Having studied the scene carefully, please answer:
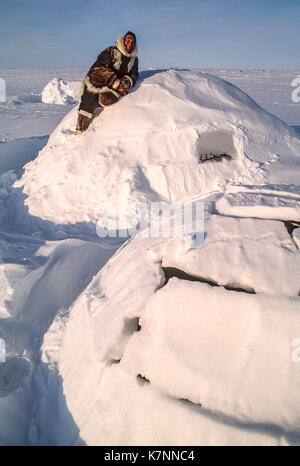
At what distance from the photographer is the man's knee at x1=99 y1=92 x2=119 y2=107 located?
3.92 m

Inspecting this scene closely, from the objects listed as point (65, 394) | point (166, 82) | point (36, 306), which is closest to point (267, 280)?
point (65, 394)

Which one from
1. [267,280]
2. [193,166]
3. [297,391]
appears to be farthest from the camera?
[193,166]

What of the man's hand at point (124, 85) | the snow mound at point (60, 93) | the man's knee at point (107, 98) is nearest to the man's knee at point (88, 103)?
the man's knee at point (107, 98)

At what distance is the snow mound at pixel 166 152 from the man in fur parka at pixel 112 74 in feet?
0.48

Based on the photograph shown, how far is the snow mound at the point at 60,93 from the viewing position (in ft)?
54.2

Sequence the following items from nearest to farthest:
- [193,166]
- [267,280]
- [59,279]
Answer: [267,280] → [59,279] → [193,166]

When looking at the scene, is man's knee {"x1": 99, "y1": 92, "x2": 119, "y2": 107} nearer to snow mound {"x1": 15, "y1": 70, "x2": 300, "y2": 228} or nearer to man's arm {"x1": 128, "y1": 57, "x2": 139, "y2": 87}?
snow mound {"x1": 15, "y1": 70, "x2": 300, "y2": 228}

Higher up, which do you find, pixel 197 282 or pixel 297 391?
pixel 197 282

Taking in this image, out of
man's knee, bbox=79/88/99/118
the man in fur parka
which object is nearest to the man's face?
the man in fur parka

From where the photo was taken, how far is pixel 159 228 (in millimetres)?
2266

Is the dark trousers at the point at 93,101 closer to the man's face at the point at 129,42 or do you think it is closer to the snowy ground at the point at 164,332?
the man's face at the point at 129,42

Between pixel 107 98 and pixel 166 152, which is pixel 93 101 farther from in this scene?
pixel 166 152

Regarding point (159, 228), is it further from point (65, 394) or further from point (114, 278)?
point (65, 394)

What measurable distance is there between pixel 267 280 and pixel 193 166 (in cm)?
241
